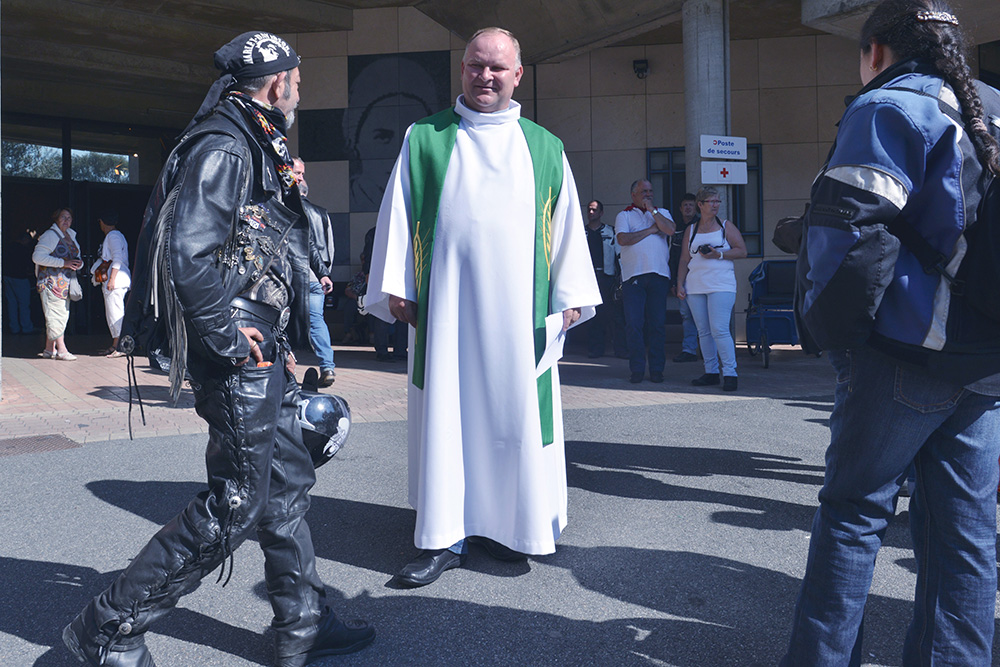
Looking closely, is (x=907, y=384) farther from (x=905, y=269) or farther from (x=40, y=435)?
(x=40, y=435)

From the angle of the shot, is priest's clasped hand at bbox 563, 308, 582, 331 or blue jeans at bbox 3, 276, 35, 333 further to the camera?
blue jeans at bbox 3, 276, 35, 333

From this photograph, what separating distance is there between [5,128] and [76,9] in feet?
15.0

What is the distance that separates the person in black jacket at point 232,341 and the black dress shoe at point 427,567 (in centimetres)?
61

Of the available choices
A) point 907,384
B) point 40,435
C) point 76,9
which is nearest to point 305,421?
point 907,384

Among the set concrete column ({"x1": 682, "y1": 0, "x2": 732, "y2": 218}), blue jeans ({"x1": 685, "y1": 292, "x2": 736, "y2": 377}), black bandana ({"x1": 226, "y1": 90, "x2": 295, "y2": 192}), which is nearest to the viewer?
black bandana ({"x1": 226, "y1": 90, "x2": 295, "y2": 192})

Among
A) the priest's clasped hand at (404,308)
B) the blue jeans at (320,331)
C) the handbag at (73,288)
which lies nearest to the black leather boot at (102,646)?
the priest's clasped hand at (404,308)

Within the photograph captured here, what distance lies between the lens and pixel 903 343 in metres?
2.02

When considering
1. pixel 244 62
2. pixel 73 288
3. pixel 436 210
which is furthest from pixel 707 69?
pixel 244 62

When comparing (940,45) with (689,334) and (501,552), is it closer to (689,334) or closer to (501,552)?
(501,552)

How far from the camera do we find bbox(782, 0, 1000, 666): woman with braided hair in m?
1.96

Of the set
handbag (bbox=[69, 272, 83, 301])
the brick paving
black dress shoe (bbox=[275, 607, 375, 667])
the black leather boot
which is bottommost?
black dress shoe (bbox=[275, 607, 375, 667])

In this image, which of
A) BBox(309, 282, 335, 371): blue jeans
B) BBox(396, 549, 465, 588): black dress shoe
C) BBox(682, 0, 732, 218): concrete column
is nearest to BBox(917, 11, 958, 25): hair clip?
BBox(396, 549, 465, 588): black dress shoe

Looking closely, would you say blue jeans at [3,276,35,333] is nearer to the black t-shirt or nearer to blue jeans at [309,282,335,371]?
blue jeans at [309,282,335,371]

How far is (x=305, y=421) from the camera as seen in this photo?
2752 millimetres
